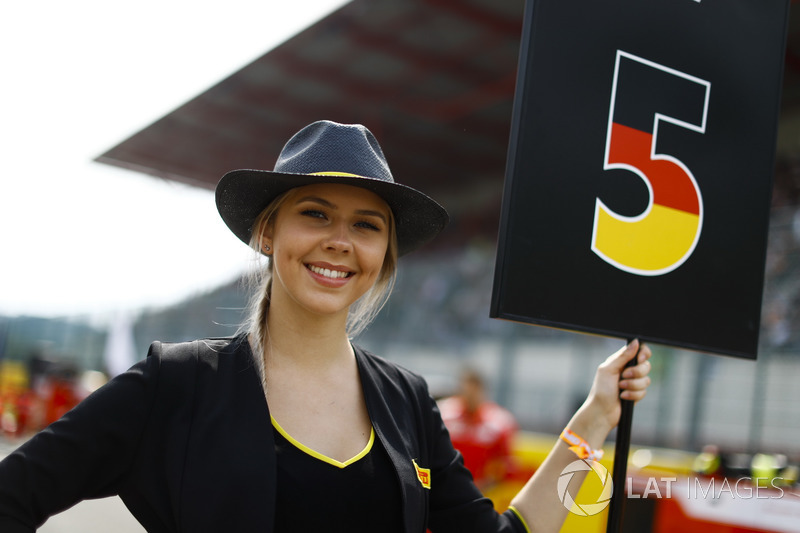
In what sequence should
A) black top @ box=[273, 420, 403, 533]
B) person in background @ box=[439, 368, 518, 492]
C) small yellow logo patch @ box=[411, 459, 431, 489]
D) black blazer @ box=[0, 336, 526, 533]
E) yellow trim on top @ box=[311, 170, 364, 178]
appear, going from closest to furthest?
black blazer @ box=[0, 336, 526, 533] < black top @ box=[273, 420, 403, 533] < yellow trim on top @ box=[311, 170, 364, 178] < small yellow logo patch @ box=[411, 459, 431, 489] < person in background @ box=[439, 368, 518, 492]

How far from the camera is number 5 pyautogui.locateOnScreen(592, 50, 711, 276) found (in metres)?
1.83

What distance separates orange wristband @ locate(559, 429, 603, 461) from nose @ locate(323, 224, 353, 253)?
0.75m

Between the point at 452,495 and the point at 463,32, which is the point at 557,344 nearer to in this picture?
the point at 463,32

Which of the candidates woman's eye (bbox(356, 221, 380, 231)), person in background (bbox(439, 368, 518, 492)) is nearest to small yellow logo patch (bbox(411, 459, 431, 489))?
woman's eye (bbox(356, 221, 380, 231))

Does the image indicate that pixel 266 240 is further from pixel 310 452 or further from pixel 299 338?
pixel 310 452

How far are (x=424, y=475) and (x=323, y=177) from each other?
0.75 meters

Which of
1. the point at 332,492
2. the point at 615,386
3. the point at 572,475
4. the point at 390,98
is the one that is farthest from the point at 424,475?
the point at 390,98

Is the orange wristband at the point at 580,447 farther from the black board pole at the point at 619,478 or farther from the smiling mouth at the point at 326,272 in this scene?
the smiling mouth at the point at 326,272

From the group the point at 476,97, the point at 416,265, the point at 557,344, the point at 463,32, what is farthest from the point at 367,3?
the point at 416,265

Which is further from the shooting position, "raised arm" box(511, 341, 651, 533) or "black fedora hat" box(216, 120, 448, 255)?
"raised arm" box(511, 341, 651, 533)

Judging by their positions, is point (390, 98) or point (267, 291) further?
point (390, 98)

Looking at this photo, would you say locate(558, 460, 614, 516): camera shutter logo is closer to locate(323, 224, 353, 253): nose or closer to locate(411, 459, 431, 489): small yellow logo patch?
locate(411, 459, 431, 489): small yellow logo patch

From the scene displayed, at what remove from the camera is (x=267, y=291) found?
1.93 m

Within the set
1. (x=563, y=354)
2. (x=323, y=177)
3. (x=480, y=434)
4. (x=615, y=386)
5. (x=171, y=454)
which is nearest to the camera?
(x=171, y=454)
